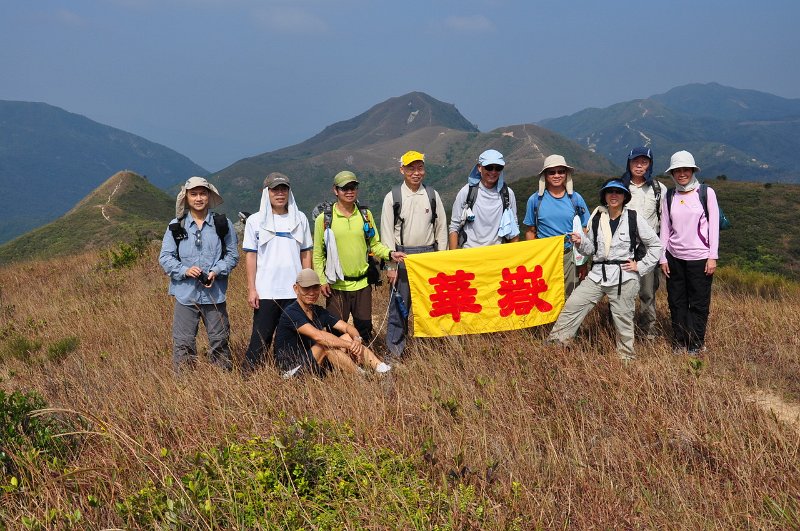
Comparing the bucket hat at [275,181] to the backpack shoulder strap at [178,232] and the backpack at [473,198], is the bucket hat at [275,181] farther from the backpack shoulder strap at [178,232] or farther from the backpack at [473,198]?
the backpack at [473,198]

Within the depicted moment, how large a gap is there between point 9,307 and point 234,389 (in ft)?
29.8

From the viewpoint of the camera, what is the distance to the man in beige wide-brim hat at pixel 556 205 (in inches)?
230

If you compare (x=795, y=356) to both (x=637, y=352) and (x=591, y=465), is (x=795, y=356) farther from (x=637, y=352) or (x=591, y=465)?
(x=591, y=465)

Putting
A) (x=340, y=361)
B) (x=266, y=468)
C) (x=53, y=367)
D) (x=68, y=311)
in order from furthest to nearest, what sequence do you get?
(x=68, y=311), (x=53, y=367), (x=340, y=361), (x=266, y=468)

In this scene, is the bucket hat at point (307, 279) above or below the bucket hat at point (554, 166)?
below

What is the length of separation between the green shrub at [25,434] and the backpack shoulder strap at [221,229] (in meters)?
2.13

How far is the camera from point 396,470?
316 cm

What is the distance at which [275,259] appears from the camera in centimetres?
526

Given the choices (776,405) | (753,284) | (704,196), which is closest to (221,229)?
(704,196)

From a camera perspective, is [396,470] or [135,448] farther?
[135,448]

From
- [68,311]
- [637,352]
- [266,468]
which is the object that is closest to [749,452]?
[637,352]

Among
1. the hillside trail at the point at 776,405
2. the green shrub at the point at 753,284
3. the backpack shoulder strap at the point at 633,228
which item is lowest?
the green shrub at the point at 753,284

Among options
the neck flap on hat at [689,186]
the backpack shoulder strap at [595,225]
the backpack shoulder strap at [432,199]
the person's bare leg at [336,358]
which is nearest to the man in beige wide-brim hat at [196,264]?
the person's bare leg at [336,358]

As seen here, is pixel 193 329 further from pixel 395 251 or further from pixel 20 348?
pixel 20 348
